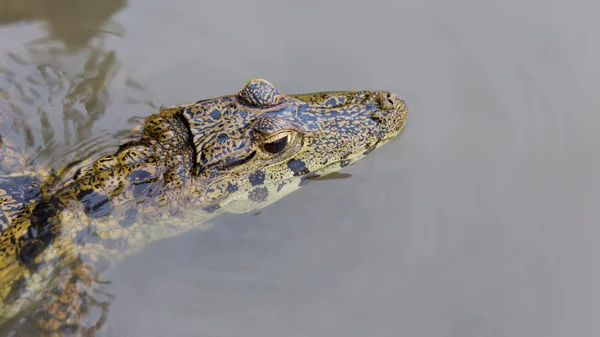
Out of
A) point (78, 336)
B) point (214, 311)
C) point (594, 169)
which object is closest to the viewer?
point (78, 336)

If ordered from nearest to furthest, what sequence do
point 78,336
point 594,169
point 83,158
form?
point 78,336 → point 83,158 → point 594,169

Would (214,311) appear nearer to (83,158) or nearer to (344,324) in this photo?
(344,324)

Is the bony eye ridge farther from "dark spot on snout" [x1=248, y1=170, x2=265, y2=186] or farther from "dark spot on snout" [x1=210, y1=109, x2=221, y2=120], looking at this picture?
"dark spot on snout" [x1=210, y1=109, x2=221, y2=120]

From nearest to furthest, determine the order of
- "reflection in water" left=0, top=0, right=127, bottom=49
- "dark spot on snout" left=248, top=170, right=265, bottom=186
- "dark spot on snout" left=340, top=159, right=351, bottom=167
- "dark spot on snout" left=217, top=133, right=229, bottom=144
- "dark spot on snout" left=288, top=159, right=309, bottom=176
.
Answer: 1. "dark spot on snout" left=217, top=133, right=229, bottom=144
2. "dark spot on snout" left=248, top=170, right=265, bottom=186
3. "dark spot on snout" left=288, top=159, right=309, bottom=176
4. "dark spot on snout" left=340, top=159, right=351, bottom=167
5. "reflection in water" left=0, top=0, right=127, bottom=49

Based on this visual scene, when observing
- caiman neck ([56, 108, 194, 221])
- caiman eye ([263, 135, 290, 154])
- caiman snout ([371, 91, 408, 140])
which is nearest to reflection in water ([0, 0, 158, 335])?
caiman neck ([56, 108, 194, 221])

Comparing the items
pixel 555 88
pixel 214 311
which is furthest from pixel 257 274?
pixel 555 88

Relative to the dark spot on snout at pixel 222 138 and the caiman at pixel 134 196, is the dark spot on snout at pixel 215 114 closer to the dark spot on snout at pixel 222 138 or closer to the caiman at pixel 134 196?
the caiman at pixel 134 196

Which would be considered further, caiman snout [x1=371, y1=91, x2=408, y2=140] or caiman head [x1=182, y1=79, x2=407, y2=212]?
caiman snout [x1=371, y1=91, x2=408, y2=140]

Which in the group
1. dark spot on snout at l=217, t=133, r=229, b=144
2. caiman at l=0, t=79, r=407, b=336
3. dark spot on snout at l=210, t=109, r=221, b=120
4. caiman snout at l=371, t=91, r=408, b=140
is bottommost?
caiman at l=0, t=79, r=407, b=336

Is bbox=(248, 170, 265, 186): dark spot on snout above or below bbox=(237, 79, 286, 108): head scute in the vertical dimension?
below
